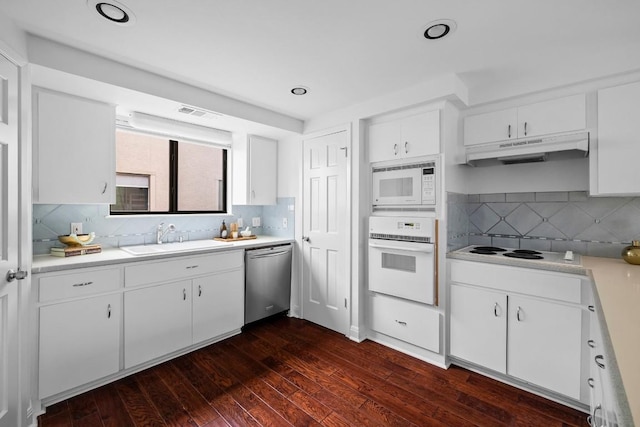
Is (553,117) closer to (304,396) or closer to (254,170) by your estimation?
(304,396)

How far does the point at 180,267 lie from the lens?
2596mm

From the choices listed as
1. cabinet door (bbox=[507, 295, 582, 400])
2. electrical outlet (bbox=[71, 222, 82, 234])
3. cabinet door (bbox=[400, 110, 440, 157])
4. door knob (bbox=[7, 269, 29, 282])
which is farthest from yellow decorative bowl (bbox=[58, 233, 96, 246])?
cabinet door (bbox=[507, 295, 582, 400])

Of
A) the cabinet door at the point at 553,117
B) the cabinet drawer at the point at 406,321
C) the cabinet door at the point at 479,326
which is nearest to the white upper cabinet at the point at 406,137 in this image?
the cabinet door at the point at 553,117

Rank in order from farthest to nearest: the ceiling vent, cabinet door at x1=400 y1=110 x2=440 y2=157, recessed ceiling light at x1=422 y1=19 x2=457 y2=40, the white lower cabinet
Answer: the ceiling vent
cabinet door at x1=400 y1=110 x2=440 y2=157
the white lower cabinet
recessed ceiling light at x1=422 y1=19 x2=457 y2=40

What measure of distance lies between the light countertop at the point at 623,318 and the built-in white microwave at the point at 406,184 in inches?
45.1

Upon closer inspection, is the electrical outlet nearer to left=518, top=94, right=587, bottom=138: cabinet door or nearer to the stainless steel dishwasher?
the stainless steel dishwasher

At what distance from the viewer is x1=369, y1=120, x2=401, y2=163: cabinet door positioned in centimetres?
276

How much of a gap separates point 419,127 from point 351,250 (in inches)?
51.6

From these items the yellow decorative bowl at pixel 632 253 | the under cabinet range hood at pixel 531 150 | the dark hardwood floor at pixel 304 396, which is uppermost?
the under cabinet range hood at pixel 531 150

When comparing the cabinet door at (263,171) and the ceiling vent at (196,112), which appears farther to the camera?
the cabinet door at (263,171)

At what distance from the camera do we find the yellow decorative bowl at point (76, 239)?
237 centimetres

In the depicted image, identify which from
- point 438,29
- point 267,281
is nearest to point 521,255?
point 438,29

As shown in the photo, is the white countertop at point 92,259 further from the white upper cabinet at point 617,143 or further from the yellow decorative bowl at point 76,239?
the white upper cabinet at point 617,143

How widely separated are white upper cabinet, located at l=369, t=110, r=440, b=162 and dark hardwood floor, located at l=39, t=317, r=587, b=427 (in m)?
1.81
